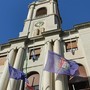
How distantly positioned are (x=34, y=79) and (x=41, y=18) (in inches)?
500

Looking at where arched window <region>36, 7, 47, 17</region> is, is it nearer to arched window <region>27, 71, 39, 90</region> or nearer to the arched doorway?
arched window <region>27, 71, 39, 90</region>

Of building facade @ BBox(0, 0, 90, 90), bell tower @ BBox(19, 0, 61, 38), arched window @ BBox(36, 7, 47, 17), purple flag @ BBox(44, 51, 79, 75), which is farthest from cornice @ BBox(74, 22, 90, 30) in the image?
arched window @ BBox(36, 7, 47, 17)

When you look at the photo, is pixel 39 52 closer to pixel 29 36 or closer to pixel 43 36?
pixel 43 36

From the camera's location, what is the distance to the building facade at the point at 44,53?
20938 mm

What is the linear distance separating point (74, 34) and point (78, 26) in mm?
999

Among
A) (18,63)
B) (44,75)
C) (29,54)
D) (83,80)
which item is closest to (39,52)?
(29,54)

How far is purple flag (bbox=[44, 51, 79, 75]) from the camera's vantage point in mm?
20144

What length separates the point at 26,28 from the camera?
31.7 m

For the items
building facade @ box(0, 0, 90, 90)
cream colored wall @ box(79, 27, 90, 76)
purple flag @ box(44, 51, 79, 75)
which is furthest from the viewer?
cream colored wall @ box(79, 27, 90, 76)

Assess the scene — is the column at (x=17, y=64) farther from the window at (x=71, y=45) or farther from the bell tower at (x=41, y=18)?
the window at (x=71, y=45)

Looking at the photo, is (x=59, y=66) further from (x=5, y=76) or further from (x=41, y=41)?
(x=41, y=41)

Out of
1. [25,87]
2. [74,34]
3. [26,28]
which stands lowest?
[25,87]

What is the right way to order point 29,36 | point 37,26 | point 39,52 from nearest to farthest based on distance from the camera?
point 39,52 < point 29,36 < point 37,26

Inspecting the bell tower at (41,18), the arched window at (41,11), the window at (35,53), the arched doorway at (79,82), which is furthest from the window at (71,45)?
the arched window at (41,11)
